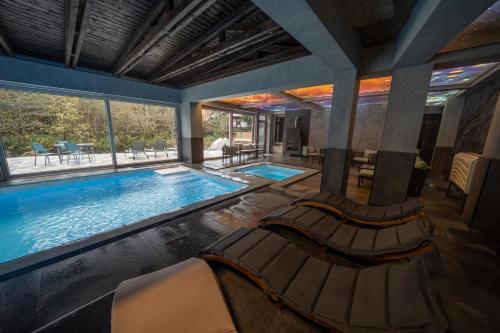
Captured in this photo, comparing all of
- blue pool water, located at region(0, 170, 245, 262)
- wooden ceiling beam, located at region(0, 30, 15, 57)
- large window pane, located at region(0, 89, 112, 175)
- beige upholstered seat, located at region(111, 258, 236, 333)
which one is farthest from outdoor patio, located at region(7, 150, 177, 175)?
beige upholstered seat, located at region(111, 258, 236, 333)

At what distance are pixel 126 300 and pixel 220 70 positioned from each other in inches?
221

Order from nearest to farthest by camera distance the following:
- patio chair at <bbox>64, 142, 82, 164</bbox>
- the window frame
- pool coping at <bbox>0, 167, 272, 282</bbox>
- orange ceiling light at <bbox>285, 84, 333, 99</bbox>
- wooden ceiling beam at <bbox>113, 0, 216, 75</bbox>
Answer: pool coping at <bbox>0, 167, 272, 282</bbox> < wooden ceiling beam at <bbox>113, 0, 216, 75</bbox> < the window frame < orange ceiling light at <bbox>285, 84, 333, 99</bbox> < patio chair at <bbox>64, 142, 82, 164</bbox>

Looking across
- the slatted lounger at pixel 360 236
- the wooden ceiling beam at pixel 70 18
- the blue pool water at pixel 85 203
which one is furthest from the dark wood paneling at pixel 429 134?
the wooden ceiling beam at pixel 70 18

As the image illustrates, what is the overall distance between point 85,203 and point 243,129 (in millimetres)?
8755

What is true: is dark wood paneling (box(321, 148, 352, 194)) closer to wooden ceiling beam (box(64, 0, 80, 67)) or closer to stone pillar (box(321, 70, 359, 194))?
stone pillar (box(321, 70, 359, 194))

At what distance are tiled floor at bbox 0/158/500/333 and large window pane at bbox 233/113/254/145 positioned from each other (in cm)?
863

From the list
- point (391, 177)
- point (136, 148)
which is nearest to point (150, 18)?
point (391, 177)

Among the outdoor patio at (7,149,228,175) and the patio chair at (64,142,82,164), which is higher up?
the patio chair at (64,142,82,164)

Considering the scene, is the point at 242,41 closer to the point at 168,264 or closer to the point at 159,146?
the point at 168,264

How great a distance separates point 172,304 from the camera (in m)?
1.16

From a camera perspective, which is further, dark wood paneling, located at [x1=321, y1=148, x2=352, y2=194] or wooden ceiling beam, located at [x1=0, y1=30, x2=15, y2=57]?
dark wood paneling, located at [x1=321, y1=148, x2=352, y2=194]

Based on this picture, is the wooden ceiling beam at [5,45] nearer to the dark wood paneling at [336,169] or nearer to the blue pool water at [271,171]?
the blue pool water at [271,171]

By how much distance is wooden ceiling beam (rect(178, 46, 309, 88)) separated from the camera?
12.3 ft

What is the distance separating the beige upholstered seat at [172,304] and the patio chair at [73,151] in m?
7.40
